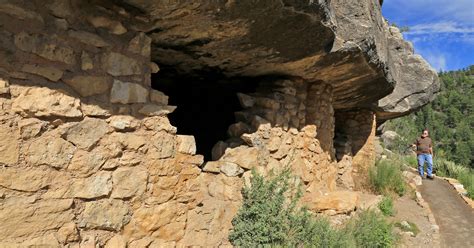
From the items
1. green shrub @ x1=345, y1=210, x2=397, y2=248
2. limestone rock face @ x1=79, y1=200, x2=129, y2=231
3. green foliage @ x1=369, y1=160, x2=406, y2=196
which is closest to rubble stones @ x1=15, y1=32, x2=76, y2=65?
limestone rock face @ x1=79, y1=200, x2=129, y2=231

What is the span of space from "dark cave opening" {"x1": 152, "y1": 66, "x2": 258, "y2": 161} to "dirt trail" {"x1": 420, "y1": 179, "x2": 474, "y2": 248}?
132 inches

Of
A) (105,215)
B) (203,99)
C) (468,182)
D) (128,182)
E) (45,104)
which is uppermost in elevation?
(203,99)

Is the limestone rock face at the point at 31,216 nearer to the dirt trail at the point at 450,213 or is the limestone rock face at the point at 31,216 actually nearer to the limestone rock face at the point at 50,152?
the limestone rock face at the point at 50,152

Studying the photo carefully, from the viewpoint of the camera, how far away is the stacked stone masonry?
1.85m

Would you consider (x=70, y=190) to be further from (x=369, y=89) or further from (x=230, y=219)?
(x=369, y=89)

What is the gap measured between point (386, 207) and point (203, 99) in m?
3.15

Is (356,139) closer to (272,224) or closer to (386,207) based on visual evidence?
(386,207)

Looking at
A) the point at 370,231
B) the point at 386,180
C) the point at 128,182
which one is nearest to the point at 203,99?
the point at 370,231

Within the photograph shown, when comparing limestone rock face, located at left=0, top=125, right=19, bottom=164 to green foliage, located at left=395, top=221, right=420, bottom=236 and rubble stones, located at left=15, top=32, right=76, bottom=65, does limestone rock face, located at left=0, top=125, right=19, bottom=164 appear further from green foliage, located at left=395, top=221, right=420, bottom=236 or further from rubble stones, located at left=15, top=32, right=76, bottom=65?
green foliage, located at left=395, top=221, right=420, bottom=236

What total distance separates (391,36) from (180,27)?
19.1 feet

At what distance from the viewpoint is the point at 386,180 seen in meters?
6.63

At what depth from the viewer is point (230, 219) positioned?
3.14 metres

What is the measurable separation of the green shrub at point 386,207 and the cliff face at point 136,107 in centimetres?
223

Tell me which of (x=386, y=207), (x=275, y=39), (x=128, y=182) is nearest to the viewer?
(x=128, y=182)
